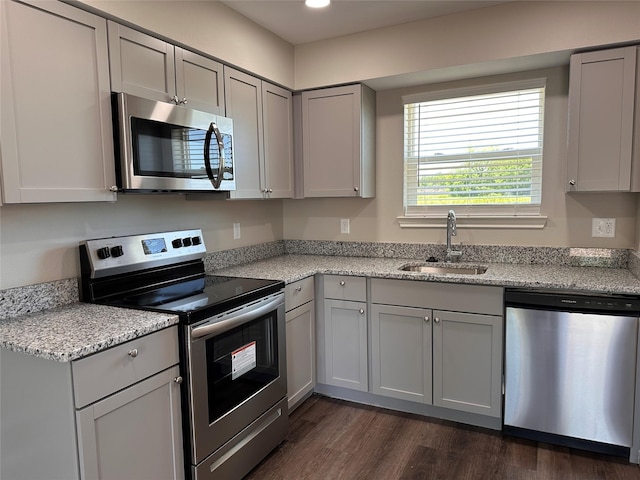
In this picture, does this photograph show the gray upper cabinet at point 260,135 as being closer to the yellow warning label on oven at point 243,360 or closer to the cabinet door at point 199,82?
the cabinet door at point 199,82

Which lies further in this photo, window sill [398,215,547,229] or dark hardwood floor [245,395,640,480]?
window sill [398,215,547,229]

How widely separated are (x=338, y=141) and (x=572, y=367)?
1.93 meters

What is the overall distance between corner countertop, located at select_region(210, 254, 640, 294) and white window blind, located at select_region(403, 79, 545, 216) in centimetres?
45

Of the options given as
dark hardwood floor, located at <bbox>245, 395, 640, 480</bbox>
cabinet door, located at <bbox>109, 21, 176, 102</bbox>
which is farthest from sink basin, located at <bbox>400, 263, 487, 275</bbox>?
Answer: cabinet door, located at <bbox>109, 21, 176, 102</bbox>

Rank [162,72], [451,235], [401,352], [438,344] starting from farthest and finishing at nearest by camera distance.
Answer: [451,235] → [401,352] → [438,344] → [162,72]

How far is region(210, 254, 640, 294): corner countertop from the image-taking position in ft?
7.23

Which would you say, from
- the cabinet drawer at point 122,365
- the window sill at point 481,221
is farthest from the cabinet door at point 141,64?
the window sill at point 481,221

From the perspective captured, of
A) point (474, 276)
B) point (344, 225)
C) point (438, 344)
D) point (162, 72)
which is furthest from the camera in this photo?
point (344, 225)

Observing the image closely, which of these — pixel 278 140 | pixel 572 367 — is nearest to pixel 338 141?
pixel 278 140

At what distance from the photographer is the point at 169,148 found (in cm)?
205

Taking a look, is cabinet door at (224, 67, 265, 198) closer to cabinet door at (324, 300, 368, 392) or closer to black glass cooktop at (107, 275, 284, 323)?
black glass cooktop at (107, 275, 284, 323)

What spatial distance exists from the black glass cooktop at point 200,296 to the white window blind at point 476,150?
1.43m

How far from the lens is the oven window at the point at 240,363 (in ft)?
6.13

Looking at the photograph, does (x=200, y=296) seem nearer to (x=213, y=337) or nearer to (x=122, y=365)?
(x=213, y=337)
